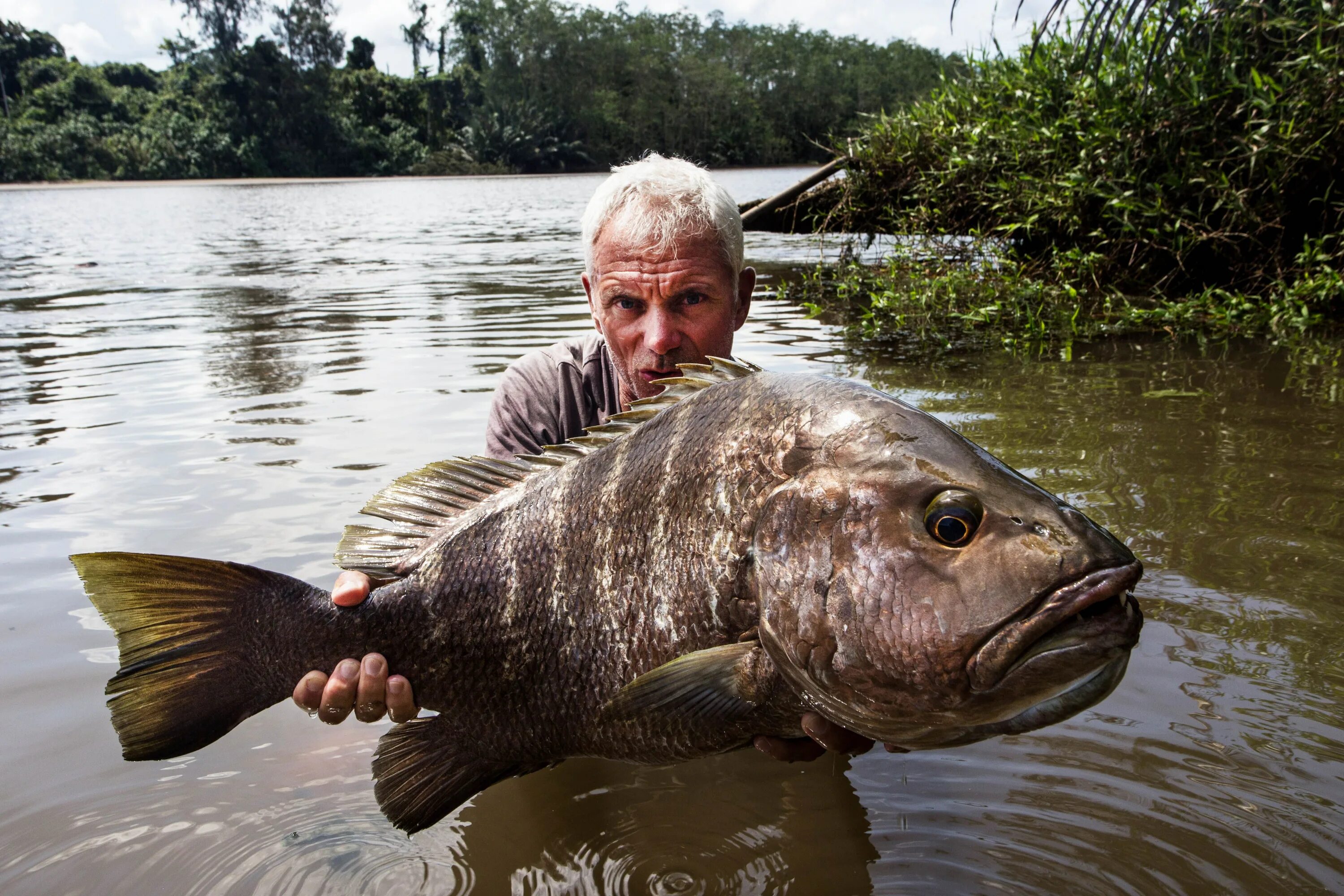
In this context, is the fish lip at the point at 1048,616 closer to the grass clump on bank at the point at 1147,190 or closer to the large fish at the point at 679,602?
the large fish at the point at 679,602

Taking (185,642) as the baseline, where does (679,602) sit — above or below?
above

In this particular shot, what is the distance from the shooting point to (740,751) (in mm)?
2881

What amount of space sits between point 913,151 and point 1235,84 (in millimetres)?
3564

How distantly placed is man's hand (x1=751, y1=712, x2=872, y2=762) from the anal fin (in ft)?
1.67

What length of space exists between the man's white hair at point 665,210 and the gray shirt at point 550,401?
→ 41 centimetres

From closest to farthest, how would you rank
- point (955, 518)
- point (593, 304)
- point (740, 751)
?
point (955, 518) → point (740, 751) → point (593, 304)

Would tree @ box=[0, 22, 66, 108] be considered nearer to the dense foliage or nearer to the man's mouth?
the dense foliage

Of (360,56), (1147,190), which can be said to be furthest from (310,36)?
(1147,190)

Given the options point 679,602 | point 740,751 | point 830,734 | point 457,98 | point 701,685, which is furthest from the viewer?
point 457,98

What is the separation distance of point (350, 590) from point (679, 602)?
2.45 feet

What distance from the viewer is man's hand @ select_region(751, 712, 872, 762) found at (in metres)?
1.95

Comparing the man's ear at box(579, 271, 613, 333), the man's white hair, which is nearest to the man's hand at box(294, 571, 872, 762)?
the man's ear at box(579, 271, 613, 333)

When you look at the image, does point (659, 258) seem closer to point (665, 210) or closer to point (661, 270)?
point (661, 270)

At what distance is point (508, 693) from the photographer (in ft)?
6.98
